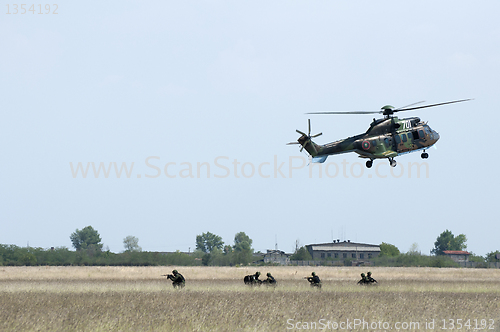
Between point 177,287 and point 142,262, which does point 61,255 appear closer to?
point 142,262

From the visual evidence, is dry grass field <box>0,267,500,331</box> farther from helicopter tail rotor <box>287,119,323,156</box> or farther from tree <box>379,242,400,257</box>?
tree <box>379,242,400,257</box>

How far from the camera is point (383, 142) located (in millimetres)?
34281

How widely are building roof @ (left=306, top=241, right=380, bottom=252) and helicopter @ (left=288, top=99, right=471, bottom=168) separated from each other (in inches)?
4586

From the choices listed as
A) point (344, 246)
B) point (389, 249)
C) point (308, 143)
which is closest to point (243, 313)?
point (308, 143)

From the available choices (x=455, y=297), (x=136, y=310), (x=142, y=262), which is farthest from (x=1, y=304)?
(x=142, y=262)

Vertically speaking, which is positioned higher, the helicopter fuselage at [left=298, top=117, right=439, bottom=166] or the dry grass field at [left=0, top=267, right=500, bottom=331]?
the helicopter fuselage at [left=298, top=117, right=439, bottom=166]

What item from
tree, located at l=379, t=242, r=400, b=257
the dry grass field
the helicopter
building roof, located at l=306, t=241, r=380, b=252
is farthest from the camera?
building roof, located at l=306, t=241, r=380, b=252

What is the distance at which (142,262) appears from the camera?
95.6 m

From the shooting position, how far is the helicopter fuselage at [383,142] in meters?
34.0

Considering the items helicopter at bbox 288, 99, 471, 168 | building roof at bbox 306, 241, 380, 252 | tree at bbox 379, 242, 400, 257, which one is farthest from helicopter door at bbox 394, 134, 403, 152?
building roof at bbox 306, 241, 380, 252

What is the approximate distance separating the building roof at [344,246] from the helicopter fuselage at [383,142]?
382 ft

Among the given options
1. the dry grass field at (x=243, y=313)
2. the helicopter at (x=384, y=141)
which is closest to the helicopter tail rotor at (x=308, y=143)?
the helicopter at (x=384, y=141)

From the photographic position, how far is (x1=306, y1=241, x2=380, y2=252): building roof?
495ft

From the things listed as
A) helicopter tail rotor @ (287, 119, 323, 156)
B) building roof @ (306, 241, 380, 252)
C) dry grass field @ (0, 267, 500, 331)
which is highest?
→ helicopter tail rotor @ (287, 119, 323, 156)
